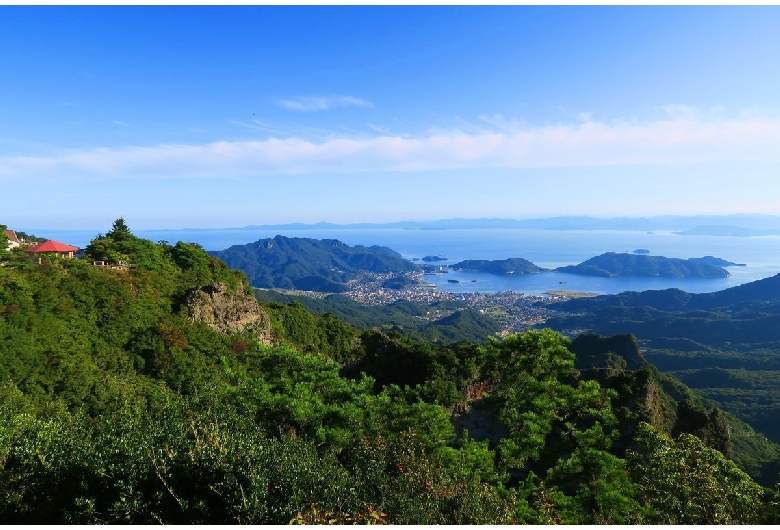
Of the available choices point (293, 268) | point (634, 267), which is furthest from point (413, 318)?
point (634, 267)

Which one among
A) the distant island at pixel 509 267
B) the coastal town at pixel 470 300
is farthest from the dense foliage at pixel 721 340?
the distant island at pixel 509 267

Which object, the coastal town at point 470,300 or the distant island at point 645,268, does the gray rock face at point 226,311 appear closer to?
the coastal town at point 470,300

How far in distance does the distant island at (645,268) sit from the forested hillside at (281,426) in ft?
563

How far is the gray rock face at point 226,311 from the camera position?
71.5 ft

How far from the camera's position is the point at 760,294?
11775cm

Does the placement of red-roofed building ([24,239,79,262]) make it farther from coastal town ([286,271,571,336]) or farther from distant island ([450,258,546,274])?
distant island ([450,258,546,274])

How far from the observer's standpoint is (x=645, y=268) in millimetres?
177125

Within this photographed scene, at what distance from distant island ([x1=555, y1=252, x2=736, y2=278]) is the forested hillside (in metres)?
171

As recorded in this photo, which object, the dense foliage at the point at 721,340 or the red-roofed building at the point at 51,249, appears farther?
the dense foliage at the point at 721,340

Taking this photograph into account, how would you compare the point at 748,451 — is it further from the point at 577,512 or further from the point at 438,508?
the point at 438,508

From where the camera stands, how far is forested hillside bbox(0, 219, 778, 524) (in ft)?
19.8

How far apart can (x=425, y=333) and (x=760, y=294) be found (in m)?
104

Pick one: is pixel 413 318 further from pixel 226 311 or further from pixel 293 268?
pixel 293 268

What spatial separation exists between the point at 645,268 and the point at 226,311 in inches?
7555
